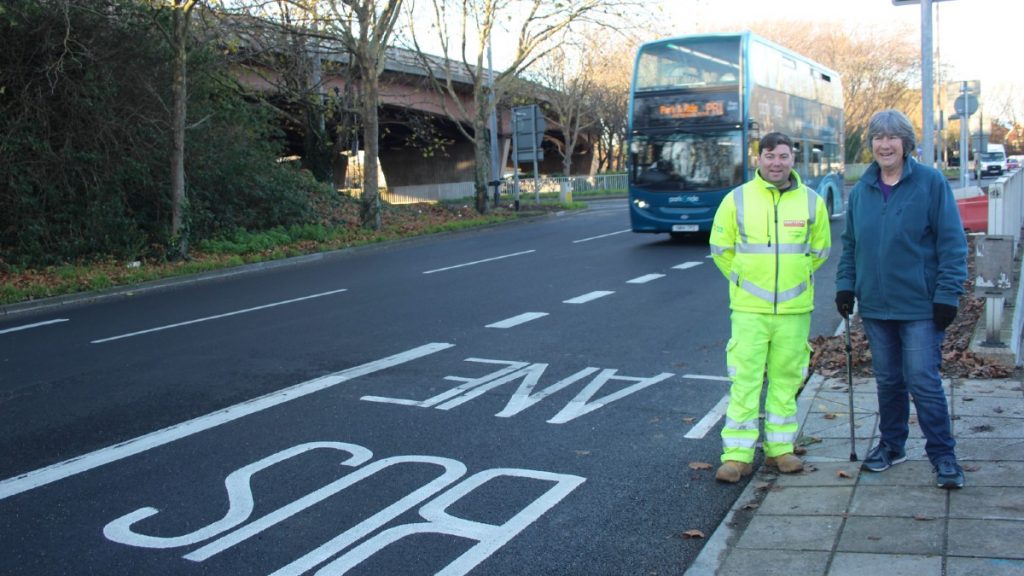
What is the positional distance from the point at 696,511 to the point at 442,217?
87.3ft

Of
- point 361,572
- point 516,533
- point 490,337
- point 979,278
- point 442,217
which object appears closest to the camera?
point 361,572

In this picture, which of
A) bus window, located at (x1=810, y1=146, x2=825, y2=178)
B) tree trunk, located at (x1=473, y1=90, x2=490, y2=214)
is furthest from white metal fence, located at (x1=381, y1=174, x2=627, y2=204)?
bus window, located at (x1=810, y1=146, x2=825, y2=178)

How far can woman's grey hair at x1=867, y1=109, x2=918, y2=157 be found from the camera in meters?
4.80

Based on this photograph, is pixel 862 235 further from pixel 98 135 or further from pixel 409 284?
pixel 98 135

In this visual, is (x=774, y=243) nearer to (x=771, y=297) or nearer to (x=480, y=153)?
(x=771, y=297)

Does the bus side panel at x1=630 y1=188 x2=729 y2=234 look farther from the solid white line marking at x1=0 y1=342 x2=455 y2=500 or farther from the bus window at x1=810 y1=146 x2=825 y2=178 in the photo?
the solid white line marking at x1=0 y1=342 x2=455 y2=500

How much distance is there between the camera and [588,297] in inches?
500

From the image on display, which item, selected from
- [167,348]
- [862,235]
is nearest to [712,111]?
[167,348]

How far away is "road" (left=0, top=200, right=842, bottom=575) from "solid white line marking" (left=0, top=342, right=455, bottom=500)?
22 millimetres

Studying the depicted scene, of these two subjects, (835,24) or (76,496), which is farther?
(835,24)

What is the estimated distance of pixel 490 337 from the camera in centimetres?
986

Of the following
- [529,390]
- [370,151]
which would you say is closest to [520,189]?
[370,151]

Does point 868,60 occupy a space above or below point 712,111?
above

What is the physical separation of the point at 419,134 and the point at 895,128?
30.7 m
